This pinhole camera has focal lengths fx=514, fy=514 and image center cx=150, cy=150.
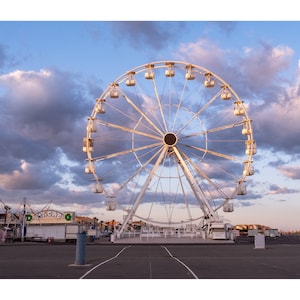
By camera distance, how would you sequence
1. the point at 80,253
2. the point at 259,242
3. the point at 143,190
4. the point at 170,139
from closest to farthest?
1. the point at 80,253
2. the point at 259,242
3. the point at 170,139
4. the point at 143,190

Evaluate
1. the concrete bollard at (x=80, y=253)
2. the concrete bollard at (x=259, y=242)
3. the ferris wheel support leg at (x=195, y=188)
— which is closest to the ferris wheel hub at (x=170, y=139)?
the ferris wheel support leg at (x=195, y=188)

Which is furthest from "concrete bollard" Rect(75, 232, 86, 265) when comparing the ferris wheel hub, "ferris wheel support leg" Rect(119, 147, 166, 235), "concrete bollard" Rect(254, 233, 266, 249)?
the ferris wheel hub

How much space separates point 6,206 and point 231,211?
9252 centimetres

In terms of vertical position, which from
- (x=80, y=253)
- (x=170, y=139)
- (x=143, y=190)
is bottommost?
(x=80, y=253)

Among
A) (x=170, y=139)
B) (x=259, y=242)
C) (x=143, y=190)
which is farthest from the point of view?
(x=143, y=190)

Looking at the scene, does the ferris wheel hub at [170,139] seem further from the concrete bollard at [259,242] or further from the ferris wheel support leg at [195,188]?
the concrete bollard at [259,242]

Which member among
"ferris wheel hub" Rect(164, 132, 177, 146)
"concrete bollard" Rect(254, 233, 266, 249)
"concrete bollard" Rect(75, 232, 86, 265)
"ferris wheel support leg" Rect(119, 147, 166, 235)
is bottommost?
"concrete bollard" Rect(75, 232, 86, 265)

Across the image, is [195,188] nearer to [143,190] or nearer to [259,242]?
[143,190]

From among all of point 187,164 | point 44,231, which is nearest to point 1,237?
point 44,231

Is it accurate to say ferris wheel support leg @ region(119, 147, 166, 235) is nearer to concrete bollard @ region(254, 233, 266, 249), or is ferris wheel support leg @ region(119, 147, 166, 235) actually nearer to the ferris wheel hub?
the ferris wheel hub

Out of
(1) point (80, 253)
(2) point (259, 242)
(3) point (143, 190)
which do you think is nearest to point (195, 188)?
(3) point (143, 190)

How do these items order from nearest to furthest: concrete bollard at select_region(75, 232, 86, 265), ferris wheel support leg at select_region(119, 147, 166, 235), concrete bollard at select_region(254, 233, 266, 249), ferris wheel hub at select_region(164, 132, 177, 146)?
concrete bollard at select_region(75, 232, 86, 265) → concrete bollard at select_region(254, 233, 266, 249) → ferris wheel support leg at select_region(119, 147, 166, 235) → ferris wheel hub at select_region(164, 132, 177, 146)

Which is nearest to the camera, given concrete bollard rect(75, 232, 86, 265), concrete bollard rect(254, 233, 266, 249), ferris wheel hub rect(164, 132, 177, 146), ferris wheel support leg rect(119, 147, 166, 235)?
concrete bollard rect(75, 232, 86, 265)
